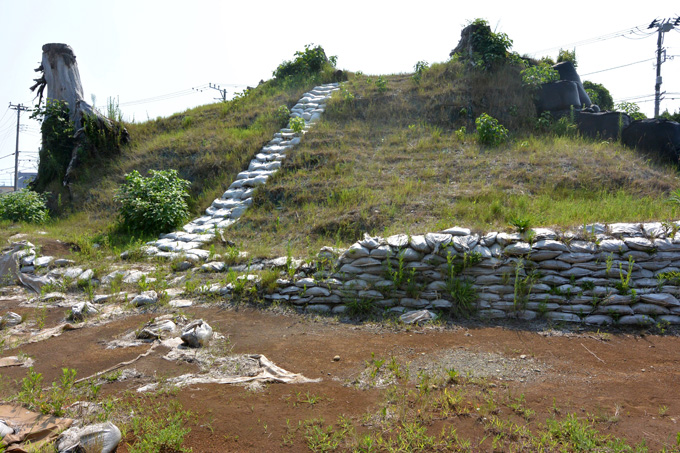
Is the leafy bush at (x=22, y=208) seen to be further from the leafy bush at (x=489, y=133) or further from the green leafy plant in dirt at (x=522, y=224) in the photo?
the leafy bush at (x=489, y=133)

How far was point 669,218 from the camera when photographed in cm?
538

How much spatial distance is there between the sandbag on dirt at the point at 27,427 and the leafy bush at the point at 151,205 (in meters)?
5.83

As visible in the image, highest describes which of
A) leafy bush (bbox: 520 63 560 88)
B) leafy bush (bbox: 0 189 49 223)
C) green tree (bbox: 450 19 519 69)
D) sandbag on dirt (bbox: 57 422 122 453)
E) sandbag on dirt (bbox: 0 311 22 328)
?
green tree (bbox: 450 19 519 69)

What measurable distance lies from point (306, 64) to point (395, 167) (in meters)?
9.22

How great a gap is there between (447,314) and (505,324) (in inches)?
25.8

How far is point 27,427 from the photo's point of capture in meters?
2.65

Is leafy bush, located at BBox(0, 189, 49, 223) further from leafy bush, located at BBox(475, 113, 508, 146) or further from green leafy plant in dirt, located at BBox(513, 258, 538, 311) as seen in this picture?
leafy bush, located at BBox(475, 113, 508, 146)

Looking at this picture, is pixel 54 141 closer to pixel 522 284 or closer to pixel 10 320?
pixel 10 320

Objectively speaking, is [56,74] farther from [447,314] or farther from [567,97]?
[567,97]

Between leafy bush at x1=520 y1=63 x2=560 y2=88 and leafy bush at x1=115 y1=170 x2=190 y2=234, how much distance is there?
Result: 9808 millimetres

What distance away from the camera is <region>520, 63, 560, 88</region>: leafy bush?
1148 cm

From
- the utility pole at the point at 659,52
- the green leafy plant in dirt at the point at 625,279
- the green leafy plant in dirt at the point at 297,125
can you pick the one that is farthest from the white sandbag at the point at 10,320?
the utility pole at the point at 659,52

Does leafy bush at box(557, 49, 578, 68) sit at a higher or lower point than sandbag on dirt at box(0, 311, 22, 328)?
higher

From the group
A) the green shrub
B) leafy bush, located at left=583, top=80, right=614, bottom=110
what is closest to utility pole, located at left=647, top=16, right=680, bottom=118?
leafy bush, located at left=583, top=80, right=614, bottom=110
